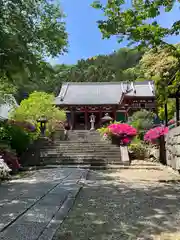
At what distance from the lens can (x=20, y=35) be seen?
5816 mm

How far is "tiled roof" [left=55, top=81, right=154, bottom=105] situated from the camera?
94.7ft

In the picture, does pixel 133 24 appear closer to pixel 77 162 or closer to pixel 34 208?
pixel 34 208

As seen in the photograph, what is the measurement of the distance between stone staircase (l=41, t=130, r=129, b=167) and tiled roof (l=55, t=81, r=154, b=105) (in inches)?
506

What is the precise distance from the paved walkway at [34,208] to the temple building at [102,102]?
20664mm

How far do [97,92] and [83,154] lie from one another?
61.0 ft

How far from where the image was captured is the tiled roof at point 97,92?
2886 cm

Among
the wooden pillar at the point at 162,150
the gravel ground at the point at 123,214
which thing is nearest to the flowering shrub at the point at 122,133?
the wooden pillar at the point at 162,150

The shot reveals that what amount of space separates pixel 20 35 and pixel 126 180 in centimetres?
468

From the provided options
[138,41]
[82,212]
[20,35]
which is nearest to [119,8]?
[138,41]

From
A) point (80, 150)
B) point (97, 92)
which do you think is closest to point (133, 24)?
point (80, 150)

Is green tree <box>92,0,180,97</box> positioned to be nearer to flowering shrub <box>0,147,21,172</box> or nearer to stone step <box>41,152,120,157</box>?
flowering shrub <box>0,147,21,172</box>

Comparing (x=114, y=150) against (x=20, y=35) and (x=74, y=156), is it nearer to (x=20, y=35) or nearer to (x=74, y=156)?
(x=74, y=156)

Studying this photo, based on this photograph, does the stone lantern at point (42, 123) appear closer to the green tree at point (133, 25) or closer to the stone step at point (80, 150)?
the stone step at point (80, 150)

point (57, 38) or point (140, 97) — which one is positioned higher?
point (140, 97)
